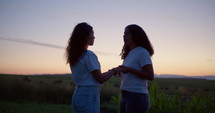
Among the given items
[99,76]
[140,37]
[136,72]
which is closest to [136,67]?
[136,72]

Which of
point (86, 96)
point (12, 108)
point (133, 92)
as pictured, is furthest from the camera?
point (12, 108)

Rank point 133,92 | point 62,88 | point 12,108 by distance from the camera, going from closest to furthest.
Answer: point 133,92 < point 12,108 < point 62,88

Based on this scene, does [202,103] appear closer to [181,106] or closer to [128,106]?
[181,106]

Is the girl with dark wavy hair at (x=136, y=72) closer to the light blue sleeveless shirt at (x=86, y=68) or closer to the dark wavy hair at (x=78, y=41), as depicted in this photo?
the light blue sleeveless shirt at (x=86, y=68)

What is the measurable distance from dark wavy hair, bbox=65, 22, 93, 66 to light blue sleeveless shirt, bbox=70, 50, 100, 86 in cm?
5

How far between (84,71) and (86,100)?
0.90ft

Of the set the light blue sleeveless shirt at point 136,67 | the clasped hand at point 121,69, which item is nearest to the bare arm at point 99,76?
the clasped hand at point 121,69

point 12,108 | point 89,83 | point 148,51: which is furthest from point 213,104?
point 12,108

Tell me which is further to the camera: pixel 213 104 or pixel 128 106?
pixel 213 104

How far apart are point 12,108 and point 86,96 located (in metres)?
6.68

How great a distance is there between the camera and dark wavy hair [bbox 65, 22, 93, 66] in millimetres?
2539

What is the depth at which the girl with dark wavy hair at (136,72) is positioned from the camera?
105 inches

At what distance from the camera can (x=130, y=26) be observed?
9.41 feet

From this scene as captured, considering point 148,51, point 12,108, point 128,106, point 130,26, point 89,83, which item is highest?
point 130,26
